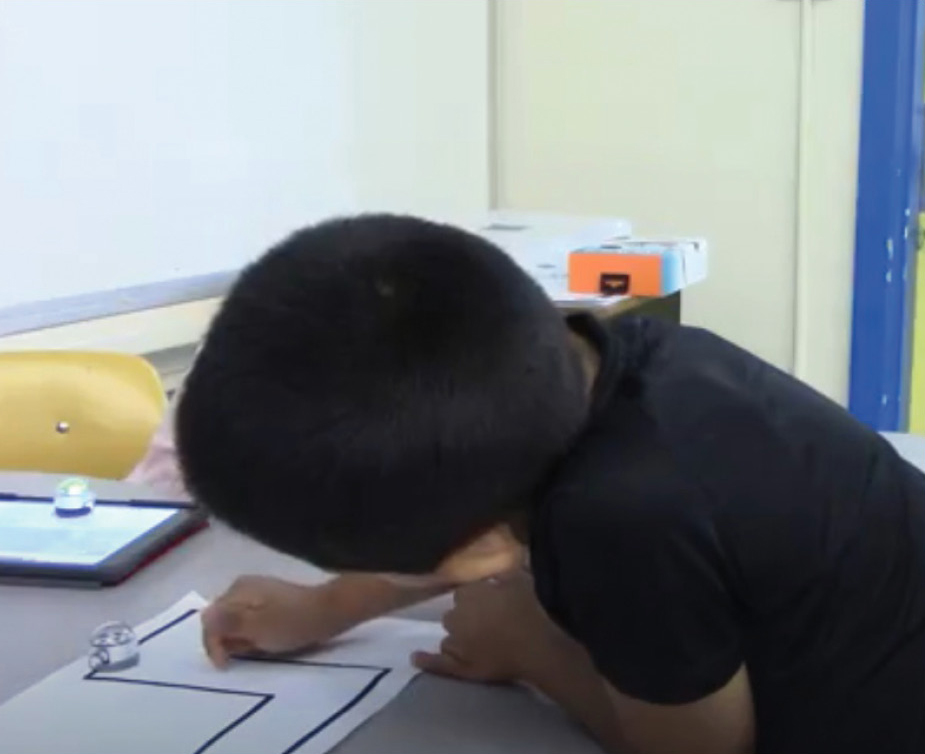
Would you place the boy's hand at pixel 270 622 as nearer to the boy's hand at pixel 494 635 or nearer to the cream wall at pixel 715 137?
the boy's hand at pixel 494 635

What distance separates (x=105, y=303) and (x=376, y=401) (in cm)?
169

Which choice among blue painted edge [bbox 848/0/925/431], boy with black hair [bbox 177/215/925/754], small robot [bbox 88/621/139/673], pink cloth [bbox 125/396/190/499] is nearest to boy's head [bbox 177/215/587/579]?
boy with black hair [bbox 177/215/925/754]

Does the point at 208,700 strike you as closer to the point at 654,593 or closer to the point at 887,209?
the point at 654,593

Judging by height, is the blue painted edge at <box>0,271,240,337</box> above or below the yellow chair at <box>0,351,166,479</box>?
above

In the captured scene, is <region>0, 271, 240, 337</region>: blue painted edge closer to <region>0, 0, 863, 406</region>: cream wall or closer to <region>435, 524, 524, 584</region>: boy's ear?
<region>0, 0, 863, 406</region>: cream wall

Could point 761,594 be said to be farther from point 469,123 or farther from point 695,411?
point 469,123

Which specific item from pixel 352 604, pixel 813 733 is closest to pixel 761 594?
pixel 813 733

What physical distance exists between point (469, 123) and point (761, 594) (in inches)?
101

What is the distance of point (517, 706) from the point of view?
891 mm

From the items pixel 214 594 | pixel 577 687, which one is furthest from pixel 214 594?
pixel 577 687

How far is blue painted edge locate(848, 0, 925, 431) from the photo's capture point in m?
3.02

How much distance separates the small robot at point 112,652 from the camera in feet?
3.14

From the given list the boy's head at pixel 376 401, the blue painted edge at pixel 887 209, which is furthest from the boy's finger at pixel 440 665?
the blue painted edge at pixel 887 209

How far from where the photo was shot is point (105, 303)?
2.25 metres
